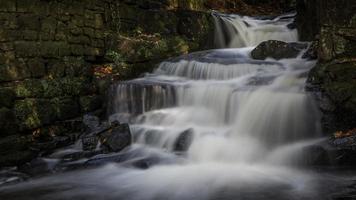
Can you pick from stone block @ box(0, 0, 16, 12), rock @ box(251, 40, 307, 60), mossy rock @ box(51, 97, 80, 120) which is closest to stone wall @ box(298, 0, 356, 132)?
rock @ box(251, 40, 307, 60)

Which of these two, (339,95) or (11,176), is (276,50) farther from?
(11,176)

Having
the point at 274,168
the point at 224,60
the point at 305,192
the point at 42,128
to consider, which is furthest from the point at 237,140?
the point at 42,128

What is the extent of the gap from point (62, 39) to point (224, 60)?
3.67 metres

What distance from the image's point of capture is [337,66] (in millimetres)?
7406

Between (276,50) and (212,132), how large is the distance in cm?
324

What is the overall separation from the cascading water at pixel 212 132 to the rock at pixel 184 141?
0.07 feet

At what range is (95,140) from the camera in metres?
8.05

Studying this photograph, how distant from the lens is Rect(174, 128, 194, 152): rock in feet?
25.3

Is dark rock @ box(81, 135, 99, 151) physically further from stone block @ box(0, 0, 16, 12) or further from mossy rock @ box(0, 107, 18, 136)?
stone block @ box(0, 0, 16, 12)

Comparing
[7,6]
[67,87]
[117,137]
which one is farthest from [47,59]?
[117,137]

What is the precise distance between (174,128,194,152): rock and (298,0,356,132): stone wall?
2.31 meters

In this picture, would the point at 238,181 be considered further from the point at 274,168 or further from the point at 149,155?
the point at 149,155

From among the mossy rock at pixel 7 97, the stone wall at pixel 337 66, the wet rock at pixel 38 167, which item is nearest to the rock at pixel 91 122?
the wet rock at pixel 38 167

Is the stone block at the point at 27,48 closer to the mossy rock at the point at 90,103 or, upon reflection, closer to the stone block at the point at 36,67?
the stone block at the point at 36,67
